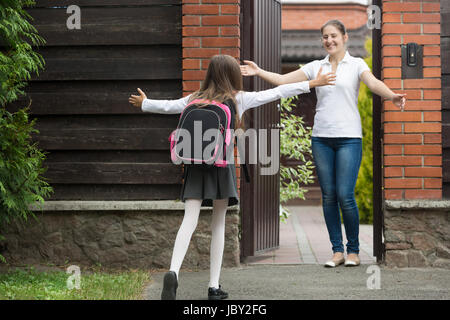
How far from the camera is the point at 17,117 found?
16.2 feet

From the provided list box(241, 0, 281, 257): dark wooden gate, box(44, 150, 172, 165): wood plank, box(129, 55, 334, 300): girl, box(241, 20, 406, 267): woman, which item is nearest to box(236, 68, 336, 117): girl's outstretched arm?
box(129, 55, 334, 300): girl

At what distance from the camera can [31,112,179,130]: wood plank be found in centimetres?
552

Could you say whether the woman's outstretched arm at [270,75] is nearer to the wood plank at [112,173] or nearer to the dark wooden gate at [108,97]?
the dark wooden gate at [108,97]

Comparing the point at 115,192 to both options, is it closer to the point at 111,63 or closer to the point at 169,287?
the point at 111,63

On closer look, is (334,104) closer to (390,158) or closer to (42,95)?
(390,158)

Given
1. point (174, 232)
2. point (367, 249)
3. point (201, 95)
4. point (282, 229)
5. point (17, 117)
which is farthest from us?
point (282, 229)

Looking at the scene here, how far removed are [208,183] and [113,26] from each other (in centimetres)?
233

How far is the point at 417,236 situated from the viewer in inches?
203

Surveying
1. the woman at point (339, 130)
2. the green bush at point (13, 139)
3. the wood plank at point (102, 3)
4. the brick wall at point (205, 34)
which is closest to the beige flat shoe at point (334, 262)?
the woman at point (339, 130)

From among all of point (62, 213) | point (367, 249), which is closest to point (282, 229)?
point (367, 249)

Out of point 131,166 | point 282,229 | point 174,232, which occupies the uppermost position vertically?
point 131,166

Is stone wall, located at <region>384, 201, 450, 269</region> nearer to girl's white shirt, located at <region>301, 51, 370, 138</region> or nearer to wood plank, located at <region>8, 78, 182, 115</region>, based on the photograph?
girl's white shirt, located at <region>301, 51, 370, 138</region>

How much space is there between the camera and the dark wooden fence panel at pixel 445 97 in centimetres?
525

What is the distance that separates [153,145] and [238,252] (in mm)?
1216
